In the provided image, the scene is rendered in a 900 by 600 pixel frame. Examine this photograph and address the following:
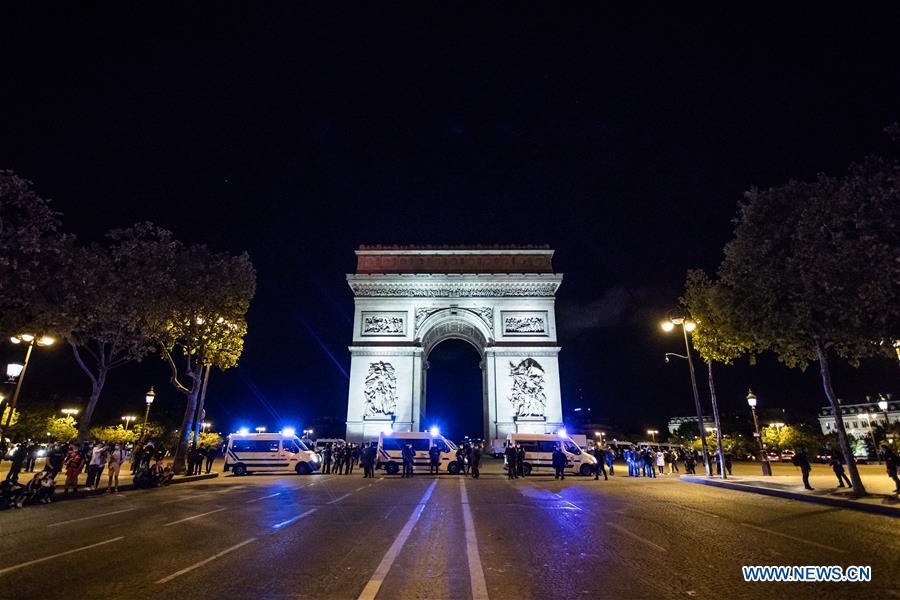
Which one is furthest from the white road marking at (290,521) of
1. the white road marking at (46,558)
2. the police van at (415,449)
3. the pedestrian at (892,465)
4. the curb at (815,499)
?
the pedestrian at (892,465)

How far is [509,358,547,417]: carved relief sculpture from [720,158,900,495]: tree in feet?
67.5

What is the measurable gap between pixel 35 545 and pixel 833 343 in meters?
19.3

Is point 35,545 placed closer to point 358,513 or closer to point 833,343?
point 358,513

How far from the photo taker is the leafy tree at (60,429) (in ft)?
96.3

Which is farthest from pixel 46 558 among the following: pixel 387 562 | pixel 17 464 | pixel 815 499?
pixel 815 499

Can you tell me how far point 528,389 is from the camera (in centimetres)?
3556

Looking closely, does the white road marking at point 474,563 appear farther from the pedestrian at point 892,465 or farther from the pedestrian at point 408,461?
the pedestrian at point 408,461

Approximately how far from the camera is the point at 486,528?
7.85m

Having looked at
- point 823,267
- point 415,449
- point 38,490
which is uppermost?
point 823,267

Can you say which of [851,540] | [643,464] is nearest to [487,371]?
[643,464]

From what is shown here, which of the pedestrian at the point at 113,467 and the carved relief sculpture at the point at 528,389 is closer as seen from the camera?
the pedestrian at the point at 113,467

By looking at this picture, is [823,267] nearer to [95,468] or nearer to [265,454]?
[95,468]

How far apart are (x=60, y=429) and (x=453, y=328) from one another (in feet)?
94.8

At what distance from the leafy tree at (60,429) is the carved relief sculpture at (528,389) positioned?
29809 millimetres
